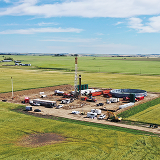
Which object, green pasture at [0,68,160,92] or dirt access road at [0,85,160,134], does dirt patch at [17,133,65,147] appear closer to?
dirt access road at [0,85,160,134]

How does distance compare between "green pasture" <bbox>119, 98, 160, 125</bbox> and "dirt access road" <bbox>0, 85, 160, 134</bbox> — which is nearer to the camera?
"dirt access road" <bbox>0, 85, 160, 134</bbox>

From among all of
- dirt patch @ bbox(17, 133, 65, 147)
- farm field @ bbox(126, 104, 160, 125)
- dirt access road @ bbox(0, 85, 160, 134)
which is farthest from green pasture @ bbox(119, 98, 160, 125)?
dirt patch @ bbox(17, 133, 65, 147)

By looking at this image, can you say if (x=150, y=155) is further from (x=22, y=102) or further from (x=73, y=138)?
(x=22, y=102)

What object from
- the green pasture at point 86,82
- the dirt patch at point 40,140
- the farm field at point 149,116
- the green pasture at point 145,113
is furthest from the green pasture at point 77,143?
the green pasture at point 86,82

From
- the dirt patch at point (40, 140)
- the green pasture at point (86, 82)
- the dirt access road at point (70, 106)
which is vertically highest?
the green pasture at point (86, 82)

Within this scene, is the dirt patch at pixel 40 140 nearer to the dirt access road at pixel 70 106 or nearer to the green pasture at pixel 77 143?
the green pasture at pixel 77 143

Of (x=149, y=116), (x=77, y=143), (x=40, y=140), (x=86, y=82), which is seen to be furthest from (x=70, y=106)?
(x=86, y=82)

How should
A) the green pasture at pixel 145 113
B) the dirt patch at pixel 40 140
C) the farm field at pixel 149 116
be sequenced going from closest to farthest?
the dirt patch at pixel 40 140, the farm field at pixel 149 116, the green pasture at pixel 145 113
